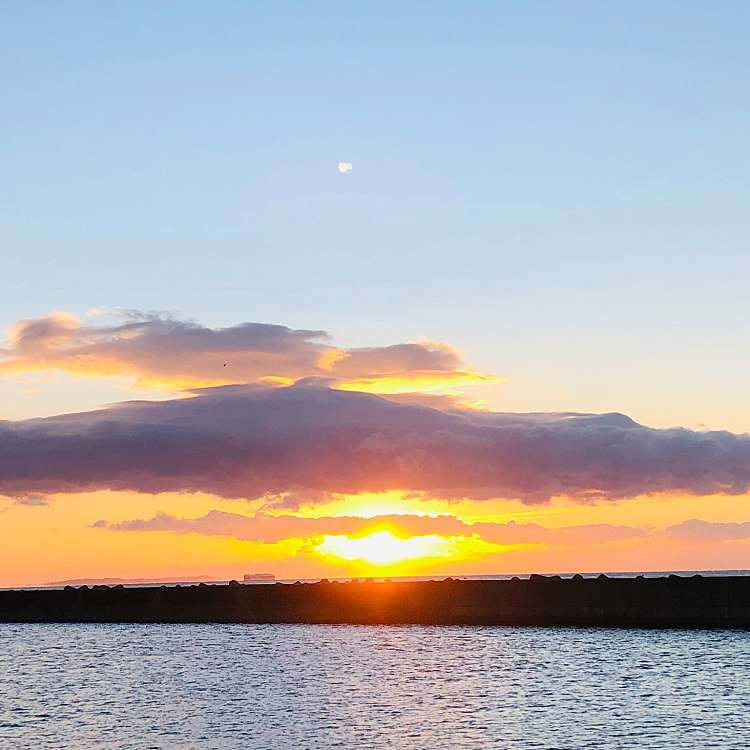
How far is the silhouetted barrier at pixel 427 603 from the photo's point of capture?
3546 inches

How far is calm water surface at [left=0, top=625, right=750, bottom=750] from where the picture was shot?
43406mm

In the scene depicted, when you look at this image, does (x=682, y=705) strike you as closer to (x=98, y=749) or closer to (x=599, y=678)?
(x=599, y=678)

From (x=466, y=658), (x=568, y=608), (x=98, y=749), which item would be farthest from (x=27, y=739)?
(x=568, y=608)

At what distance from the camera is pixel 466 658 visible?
74.2 m

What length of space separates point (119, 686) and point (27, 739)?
817 inches

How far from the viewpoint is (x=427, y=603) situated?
113m

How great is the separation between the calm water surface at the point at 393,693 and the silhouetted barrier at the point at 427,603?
2993 mm

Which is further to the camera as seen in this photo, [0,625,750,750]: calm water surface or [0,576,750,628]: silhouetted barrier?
[0,576,750,628]: silhouetted barrier

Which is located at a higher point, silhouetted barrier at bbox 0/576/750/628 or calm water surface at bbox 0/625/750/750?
silhouetted barrier at bbox 0/576/750/628

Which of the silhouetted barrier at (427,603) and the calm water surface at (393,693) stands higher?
the silhouetted barrier at (427,603)

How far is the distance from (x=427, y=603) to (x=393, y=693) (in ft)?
186

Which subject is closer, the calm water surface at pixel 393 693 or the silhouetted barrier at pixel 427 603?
the calm water surface at pixel 393 693

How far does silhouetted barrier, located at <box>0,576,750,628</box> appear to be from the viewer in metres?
90.1

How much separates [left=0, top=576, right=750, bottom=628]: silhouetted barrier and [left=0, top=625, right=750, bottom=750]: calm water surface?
118 inches
